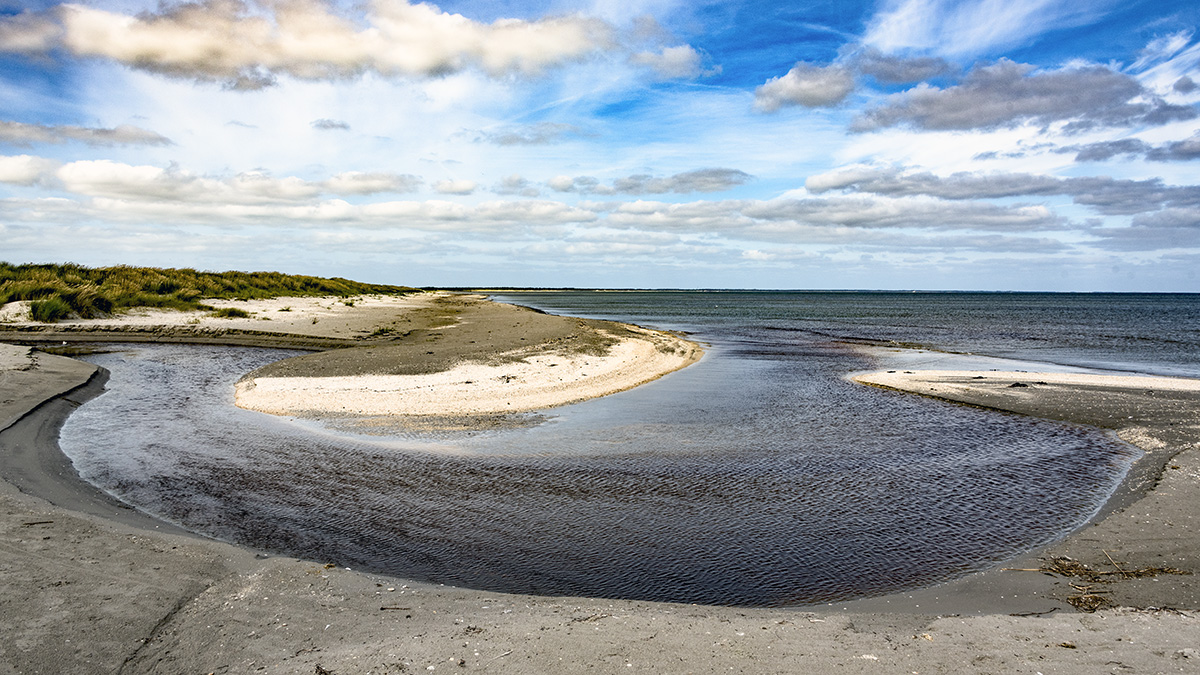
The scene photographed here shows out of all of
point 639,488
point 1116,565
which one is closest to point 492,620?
point 639,488

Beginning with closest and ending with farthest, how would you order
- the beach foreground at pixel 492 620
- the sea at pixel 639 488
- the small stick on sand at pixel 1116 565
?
the beach foreground at pixel 492 620
the small stick on sand at pixel 1116 565
the sea at pixel 639 488

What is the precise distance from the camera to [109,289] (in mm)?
40625

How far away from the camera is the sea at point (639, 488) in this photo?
7.59 m

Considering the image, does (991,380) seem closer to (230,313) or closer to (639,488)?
(639,488)

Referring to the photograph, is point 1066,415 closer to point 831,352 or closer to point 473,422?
point 473,422

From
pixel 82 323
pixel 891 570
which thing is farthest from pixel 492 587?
pixel 82 323

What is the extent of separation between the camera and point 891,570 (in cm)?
755

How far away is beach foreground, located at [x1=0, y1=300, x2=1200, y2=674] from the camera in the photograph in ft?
16.6

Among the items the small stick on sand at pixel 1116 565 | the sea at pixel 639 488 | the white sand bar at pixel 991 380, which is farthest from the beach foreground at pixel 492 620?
the white sand bar at pixel 991 380

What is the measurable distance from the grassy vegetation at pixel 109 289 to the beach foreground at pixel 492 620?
35.0 meters

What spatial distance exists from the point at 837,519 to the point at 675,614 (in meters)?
4.12

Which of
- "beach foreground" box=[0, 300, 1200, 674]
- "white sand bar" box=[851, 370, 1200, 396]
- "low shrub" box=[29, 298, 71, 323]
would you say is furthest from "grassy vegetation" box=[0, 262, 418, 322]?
"white sand bar" box=[851, 370, 1200, 396]

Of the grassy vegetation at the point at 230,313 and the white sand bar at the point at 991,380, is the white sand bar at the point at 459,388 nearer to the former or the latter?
the white sand bar at the point at 991,380

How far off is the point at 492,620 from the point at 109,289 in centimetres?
4570
